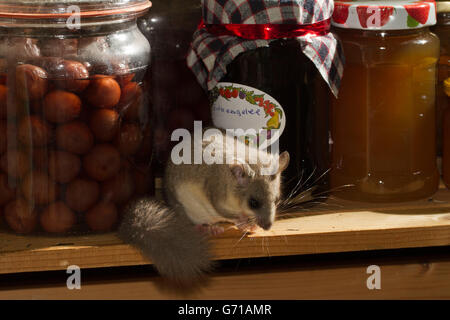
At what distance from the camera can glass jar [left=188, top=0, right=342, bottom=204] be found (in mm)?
1052

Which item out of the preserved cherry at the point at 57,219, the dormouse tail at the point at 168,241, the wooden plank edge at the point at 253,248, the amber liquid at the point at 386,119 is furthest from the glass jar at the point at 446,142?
the preserved cherry at the point at 57,219

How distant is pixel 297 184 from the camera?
1127 mm

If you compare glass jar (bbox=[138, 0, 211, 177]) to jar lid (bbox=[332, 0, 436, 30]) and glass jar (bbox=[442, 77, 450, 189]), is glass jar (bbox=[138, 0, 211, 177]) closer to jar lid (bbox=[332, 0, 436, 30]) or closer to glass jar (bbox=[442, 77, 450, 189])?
jar lid (bbox=[332, 0, 436, 30])

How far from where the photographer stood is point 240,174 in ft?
3.32

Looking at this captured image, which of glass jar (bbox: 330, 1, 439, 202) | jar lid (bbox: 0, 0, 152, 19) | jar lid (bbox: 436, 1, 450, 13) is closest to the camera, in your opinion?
jar lid (bbox: 0, 0, 152, 19)

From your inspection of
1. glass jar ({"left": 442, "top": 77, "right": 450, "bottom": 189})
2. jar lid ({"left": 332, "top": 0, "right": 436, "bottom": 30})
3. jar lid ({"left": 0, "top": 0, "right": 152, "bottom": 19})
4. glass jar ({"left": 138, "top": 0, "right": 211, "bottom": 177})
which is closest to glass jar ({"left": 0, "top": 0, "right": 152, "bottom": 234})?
jar lid ({"left": 0, "top": 0, "right": 152, "bottom": 19})

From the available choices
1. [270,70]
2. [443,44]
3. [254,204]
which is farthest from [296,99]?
[443,44]

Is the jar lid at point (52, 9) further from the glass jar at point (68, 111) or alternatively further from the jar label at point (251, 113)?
the jar label at point (251, 113)

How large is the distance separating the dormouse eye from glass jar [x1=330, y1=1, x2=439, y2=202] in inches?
7.8

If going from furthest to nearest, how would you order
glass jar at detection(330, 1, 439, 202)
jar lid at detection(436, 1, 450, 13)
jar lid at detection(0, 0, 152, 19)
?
jar lid at detection(436, 1, 450, 13) → glass jar at detection(330, 1, 439, 202) → jar lid at detection(0, 0, 152, 19)

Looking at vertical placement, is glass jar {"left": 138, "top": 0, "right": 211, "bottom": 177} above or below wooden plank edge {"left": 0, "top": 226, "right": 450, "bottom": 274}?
above

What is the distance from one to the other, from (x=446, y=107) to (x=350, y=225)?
0.26m

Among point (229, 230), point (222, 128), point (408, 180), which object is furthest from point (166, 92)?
point (408, 180)

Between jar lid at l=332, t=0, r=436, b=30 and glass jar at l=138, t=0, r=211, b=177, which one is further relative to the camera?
glass jar at l=138, t=0, r=211, b=177
